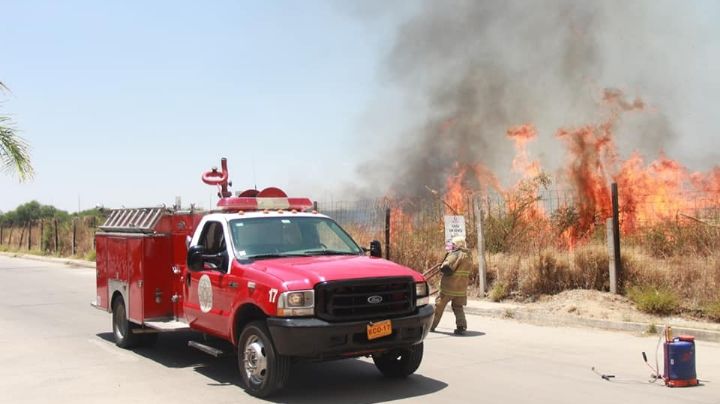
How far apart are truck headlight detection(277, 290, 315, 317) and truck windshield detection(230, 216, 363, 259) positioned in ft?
3.64

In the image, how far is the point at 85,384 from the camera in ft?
24.2

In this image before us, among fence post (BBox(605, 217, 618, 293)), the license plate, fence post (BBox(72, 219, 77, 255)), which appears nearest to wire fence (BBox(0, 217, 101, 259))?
fence post (BBox(72, 219, 77, 255))

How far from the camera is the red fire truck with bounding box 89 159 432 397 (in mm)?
6254

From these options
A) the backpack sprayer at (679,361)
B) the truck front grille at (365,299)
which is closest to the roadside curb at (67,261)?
the truck front grille at (365,299)

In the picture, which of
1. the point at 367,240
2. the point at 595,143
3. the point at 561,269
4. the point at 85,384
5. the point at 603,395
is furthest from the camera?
the point at 595,143

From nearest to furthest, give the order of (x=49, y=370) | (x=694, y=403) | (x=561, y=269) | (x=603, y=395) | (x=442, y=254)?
(x=694, y=403), (x=603, y=395), (x=49, y=370), (x=561, y=269), (x=442, y=254)

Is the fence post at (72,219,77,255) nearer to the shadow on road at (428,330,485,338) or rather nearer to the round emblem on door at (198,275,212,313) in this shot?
the shadow on road at (428,330,485,338)

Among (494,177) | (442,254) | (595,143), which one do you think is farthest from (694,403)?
(494,177)

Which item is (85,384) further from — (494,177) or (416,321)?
(494,177)

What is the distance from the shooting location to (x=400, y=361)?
290 inches

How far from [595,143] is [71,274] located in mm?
19799

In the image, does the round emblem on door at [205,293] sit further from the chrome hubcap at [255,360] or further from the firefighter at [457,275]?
the firefighter at [457,275]

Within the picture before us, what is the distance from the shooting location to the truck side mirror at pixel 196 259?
296 inches

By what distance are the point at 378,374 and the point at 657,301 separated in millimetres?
5720
